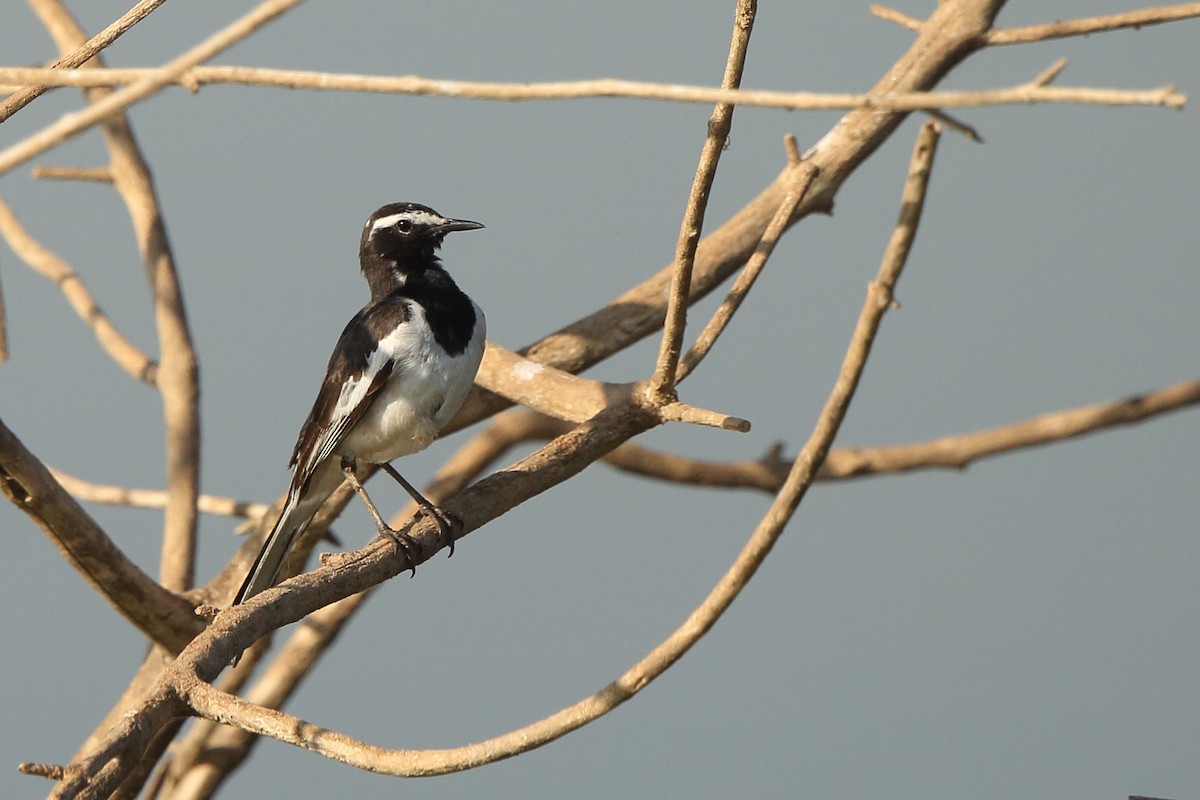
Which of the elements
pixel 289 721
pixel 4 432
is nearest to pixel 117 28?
pixel 4 432

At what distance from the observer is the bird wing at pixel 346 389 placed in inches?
159

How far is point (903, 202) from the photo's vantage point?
4039mm

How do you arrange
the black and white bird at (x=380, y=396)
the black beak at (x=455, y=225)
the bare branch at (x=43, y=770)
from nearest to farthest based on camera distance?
1. the bare branch at (x=43, y=770)
2. the black and white bird at (x=380, y=396)
3. the black beak at (x=455, y=225)

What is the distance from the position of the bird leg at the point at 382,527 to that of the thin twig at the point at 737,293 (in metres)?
0.82

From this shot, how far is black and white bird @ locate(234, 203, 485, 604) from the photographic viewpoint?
13.3ft

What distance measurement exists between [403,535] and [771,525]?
0.94 meters

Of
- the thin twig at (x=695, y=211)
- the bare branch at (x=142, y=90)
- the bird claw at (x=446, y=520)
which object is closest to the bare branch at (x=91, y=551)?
the bird claw at (x=446, y=520)

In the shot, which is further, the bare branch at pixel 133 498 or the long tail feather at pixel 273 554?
the bare branch at pixel 133 498

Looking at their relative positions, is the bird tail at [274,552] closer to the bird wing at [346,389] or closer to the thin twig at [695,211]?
the bird wing at [346,389]

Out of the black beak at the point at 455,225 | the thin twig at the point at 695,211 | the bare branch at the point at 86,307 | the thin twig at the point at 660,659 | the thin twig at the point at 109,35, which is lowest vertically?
the thin twig at the point at 660,659

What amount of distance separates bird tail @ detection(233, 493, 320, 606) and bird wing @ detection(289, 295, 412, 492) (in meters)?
0.09

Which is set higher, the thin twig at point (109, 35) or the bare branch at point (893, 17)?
the bare branch at point (893, 17)

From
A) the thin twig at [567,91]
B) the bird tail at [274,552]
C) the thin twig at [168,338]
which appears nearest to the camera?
the thin twig at [567,91]

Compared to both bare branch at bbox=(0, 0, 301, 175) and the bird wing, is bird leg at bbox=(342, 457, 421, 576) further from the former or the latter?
bare branch at bbox=(0, 0, 301, 175)
